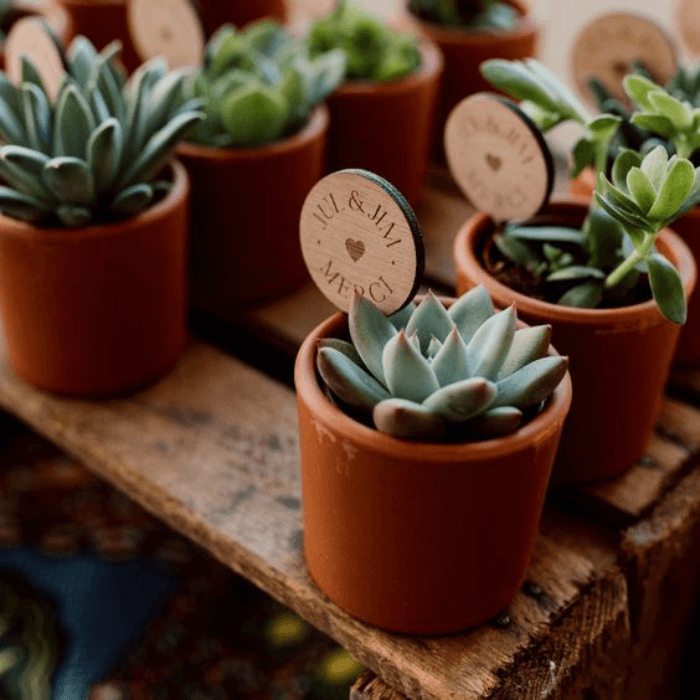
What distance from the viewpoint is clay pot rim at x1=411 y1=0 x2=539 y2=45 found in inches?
46.8

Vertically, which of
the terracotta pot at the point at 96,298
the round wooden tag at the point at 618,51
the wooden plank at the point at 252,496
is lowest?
the wooden plank at the point at 252,496

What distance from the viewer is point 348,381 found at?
63cm

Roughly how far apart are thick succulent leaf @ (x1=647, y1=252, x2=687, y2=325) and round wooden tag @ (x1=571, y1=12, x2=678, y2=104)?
0.37 metres

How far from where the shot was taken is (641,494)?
832mm

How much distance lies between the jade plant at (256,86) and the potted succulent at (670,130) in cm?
29

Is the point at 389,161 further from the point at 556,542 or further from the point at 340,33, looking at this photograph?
the point at 556,542

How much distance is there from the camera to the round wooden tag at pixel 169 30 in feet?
3.39

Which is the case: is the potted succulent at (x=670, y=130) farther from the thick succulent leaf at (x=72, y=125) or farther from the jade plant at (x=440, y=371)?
the thick succulent leaf at (x=72, y=125)

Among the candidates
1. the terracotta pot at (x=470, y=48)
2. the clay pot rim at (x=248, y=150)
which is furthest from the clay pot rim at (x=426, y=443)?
the terracotta pot at (x=470, y=48)

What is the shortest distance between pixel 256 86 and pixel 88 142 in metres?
0.18

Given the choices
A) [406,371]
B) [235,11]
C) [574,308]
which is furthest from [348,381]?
[235,11]

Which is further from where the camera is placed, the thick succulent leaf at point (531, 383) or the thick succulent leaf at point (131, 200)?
the thick succulent leaf at point (131, 200)

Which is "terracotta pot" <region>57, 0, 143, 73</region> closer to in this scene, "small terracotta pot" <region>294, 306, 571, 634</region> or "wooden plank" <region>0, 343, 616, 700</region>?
"wooden plank" <region>0, 343, 616, 700</region>

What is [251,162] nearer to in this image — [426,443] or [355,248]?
[355,248]
